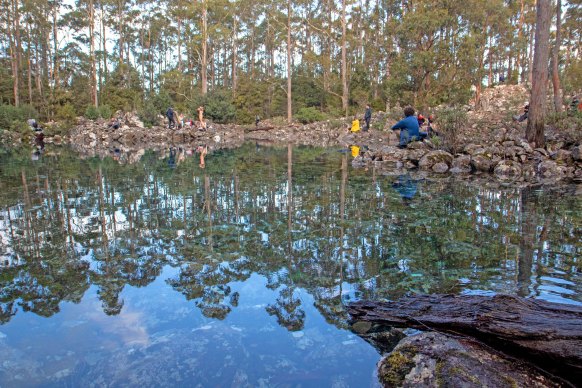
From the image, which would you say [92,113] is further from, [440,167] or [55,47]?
[440,167]

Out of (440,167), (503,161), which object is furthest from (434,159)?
(503,161)

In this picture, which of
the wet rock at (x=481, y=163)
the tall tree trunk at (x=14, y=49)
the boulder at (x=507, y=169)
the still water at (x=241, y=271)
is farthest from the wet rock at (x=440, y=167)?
the tall tree trunk at (x=14, y=49)

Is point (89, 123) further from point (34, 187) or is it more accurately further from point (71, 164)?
point (34, 187)

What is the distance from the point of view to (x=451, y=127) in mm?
11945

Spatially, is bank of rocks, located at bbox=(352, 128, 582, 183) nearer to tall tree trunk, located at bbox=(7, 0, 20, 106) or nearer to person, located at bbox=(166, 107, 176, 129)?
person, located at bbox=(166, 107, 176, 129)

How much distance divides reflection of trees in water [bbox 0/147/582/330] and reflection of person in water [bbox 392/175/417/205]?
16 centimetres

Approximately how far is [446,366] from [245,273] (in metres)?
2.17

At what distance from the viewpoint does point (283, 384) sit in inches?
89.4

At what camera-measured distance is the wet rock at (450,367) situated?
1950mm

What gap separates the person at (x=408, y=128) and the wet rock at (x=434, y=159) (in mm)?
1387

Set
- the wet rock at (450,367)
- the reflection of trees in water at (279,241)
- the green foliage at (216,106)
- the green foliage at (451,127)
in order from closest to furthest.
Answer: the wet rock at (450,367) → the reflection of trees in water at (279,241) → the green foliage at (451,127) → the green foliage at (216,106)

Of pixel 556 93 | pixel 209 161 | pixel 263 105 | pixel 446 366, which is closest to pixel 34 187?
pixel 209 161

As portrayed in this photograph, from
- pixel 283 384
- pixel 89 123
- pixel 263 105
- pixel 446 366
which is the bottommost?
pixel 283 384

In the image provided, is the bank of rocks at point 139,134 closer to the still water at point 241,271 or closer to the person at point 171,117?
the person at point 171,117
